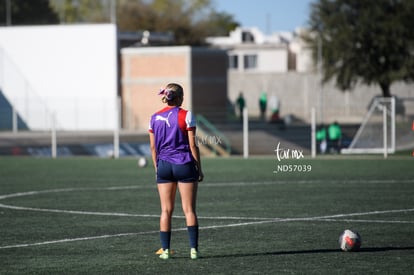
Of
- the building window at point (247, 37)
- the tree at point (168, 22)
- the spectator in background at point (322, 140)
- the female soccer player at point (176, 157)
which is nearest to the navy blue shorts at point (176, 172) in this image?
the female soccer player at point (176, 157)

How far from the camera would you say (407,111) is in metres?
48.6

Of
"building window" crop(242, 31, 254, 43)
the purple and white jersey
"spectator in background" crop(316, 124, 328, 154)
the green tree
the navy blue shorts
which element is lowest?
Result: "spectator in background" crop(316, 124, 328, 154)

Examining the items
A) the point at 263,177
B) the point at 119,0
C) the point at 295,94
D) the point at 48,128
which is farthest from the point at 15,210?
the point at 119,0

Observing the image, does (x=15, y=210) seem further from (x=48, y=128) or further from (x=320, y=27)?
(x=320, y=27)

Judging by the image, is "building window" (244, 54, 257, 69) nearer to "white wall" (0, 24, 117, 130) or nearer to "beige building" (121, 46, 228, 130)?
"beige building" (121, 46, 228, 130)

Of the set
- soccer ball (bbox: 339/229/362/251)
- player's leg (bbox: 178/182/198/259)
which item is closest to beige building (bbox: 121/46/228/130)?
soccer ball (bbox: 339/229/362/251)

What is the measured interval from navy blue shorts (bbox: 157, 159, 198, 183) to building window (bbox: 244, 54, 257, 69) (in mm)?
83944

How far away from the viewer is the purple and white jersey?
38.0 feet

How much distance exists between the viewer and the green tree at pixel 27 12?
101 meters

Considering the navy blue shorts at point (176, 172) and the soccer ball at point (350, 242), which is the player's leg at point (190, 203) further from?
the soccer ball at point (350, 242)

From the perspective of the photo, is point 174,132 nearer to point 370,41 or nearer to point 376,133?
point 376,133

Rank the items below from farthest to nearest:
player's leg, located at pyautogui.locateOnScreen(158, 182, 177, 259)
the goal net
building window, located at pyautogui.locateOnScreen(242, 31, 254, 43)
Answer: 1. building window, located at pyautogui.locateOnScreen(242, 31, 254, 43)
2. the goal net
3. player's leg, located at pyautogui.locateOnScreen(158, 182, 177, 259)

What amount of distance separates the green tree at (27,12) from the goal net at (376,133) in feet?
228

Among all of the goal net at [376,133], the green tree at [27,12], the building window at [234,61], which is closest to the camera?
the goal net at [376,133]
